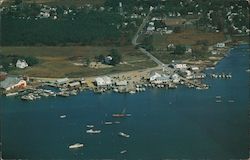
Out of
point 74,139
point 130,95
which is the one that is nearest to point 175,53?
point 130,95

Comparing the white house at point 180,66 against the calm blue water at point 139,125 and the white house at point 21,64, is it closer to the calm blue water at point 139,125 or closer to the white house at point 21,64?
the calm blue water at point 139,125

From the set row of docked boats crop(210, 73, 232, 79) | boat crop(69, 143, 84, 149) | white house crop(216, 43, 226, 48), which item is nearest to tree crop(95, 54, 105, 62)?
row of docked boats crop(210, 73, 232, 79)

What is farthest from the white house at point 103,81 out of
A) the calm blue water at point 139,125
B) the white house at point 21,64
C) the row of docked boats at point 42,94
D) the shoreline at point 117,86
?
the white house at point 21,64

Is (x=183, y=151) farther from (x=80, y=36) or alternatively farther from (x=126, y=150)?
(x=80, y=36)

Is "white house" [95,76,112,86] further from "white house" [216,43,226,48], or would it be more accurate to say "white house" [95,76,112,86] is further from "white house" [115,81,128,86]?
"white house" [216,43,226,48]

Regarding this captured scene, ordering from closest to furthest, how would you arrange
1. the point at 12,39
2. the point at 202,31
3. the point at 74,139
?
the point at 74,139, the point at 12,39, the point at 202,31

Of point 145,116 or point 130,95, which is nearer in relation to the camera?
Answer: point 145,116
